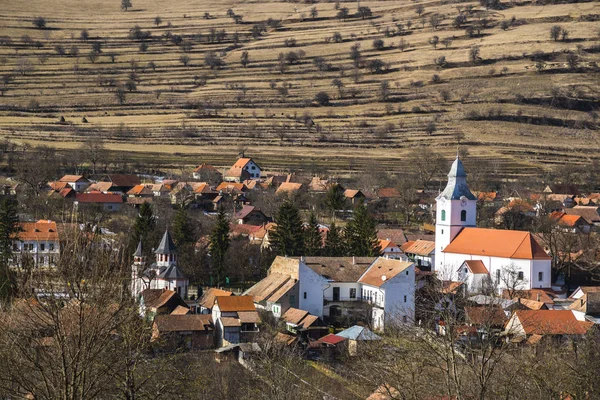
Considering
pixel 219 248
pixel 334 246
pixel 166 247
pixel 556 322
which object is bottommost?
pixel 556 322

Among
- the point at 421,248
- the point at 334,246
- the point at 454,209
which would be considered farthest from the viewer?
the point at 421,248

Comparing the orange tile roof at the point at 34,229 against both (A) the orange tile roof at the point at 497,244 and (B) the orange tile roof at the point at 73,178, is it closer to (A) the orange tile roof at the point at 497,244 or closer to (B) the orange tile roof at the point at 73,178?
(A) the orange tile roof at the point at 497,244

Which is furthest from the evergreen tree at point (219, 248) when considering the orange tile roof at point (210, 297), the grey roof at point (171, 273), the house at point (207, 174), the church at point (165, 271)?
the house at point (207, 174)

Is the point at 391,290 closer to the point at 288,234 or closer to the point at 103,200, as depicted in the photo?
the point at 288,234

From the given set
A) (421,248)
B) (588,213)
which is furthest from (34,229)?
(588,213)

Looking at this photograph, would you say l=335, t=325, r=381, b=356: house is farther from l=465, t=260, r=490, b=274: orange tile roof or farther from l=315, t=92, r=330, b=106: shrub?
l=315, t=92, r=330, b=106: shrub
